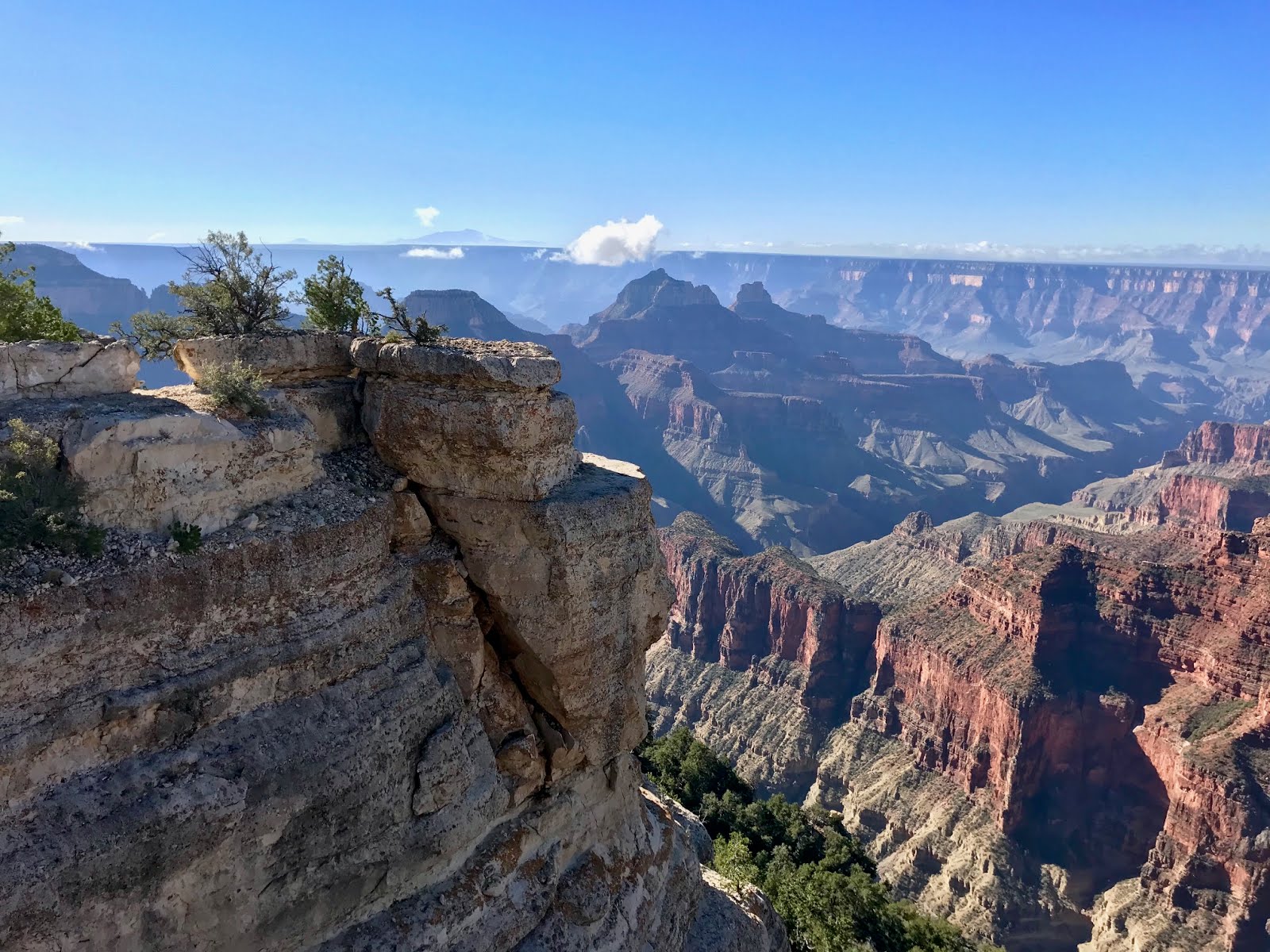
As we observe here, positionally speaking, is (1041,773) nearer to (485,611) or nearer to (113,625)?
(485,611)

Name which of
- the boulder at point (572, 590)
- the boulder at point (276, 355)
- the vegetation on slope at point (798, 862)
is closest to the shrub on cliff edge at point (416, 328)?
the boulder at point (276, 355)

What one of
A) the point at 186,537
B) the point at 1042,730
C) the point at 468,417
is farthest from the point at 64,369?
the point at 1042,730

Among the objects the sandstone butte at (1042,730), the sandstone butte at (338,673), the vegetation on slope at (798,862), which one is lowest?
the sandstone butte at (1042,730)

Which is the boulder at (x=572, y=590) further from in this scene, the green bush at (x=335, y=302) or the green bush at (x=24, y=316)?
the green bush at (x=24, y=316)

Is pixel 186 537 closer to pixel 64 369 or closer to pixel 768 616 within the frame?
pixel 64 369

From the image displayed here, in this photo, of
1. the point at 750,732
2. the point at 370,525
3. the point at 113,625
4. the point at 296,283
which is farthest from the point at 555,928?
the point at 750,732

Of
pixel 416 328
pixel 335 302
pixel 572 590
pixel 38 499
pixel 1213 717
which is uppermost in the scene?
pixel 335 302

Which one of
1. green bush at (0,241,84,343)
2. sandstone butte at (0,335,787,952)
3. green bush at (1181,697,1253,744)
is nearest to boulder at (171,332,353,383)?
sandstone butte at (0,335,787,952)
